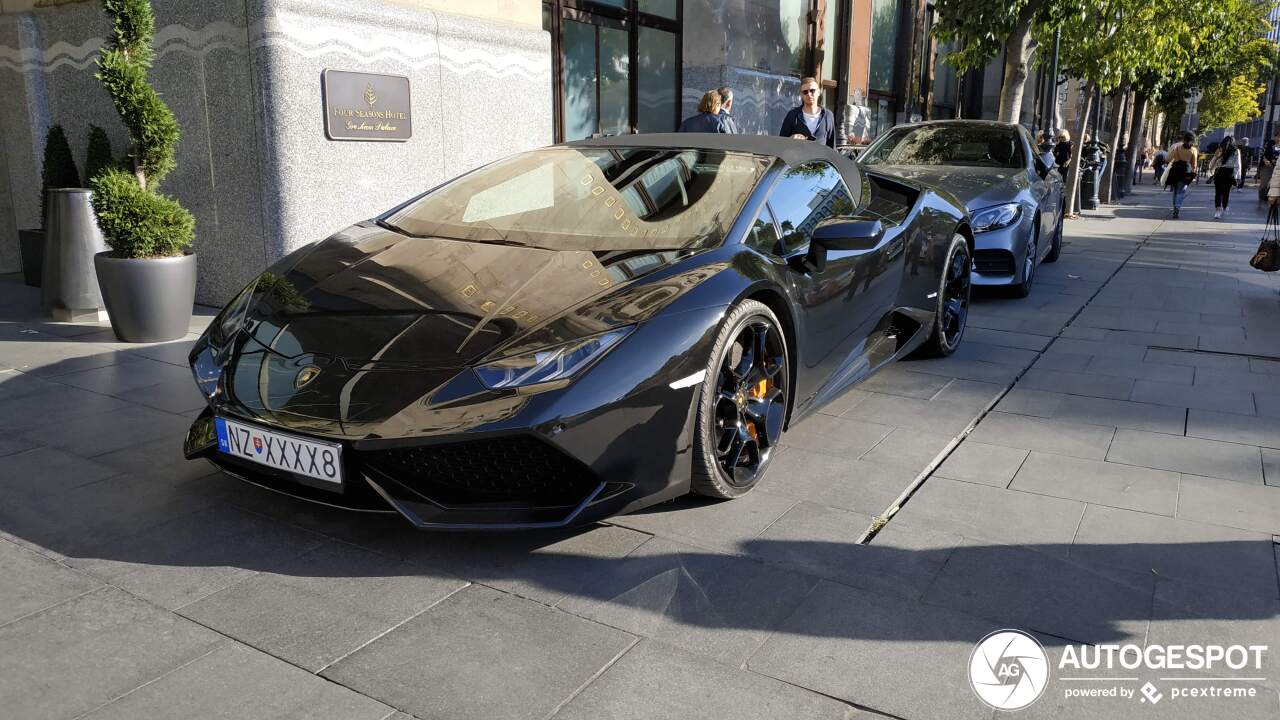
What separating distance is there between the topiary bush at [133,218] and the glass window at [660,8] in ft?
26.5

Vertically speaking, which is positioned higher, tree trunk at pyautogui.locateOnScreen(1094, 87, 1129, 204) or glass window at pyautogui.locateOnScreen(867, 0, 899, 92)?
glass window at pyautogui.locateOnScreen(867, 0, 899, 92)

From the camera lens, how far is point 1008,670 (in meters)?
2.47

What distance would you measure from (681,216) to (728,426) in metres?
0.87

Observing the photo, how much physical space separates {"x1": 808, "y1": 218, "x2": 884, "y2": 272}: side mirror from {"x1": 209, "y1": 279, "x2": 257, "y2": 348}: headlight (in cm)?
214

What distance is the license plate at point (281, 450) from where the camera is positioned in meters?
2.80

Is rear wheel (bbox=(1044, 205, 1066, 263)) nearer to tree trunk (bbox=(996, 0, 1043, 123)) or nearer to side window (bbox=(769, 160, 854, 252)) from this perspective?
tree trunk (bbox=(996, 0, 1043, 123))

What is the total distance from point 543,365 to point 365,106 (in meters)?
5.10

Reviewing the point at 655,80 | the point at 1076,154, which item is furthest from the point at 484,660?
the point at 1076,154

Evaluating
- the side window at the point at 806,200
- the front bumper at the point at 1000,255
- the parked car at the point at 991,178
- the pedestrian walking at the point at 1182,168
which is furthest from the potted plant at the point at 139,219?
the pedestrian walking at the point at 1182,168

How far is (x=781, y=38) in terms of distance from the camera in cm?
1555

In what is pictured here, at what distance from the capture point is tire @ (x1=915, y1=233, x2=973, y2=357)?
18.5 ft

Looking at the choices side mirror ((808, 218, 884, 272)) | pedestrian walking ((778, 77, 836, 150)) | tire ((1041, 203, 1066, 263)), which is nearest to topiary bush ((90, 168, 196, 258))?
side mirror ((808, 218, 884, 272))

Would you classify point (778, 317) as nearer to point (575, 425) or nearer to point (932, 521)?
point (932, 521)

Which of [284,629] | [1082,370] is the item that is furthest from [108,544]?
[1082,370]
